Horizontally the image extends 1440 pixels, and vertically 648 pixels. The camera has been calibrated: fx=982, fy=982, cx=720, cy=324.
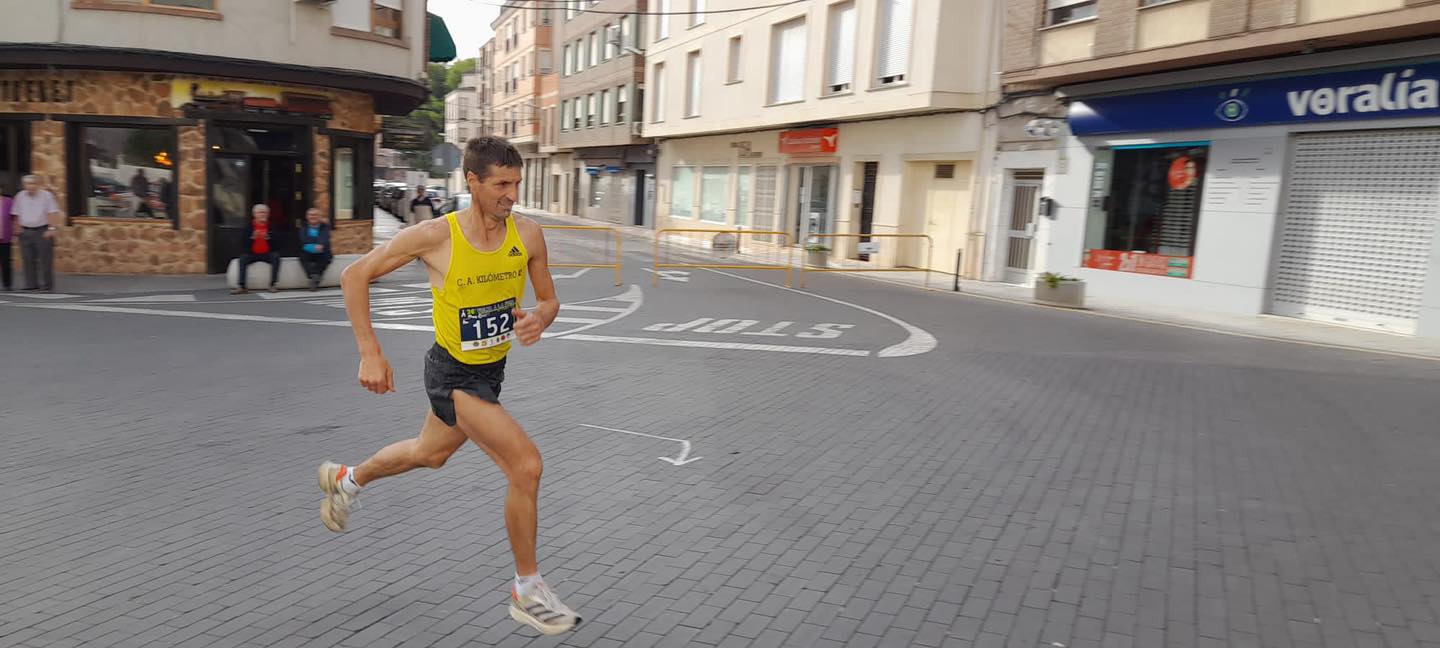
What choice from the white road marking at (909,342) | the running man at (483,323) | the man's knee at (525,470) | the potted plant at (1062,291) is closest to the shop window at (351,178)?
the white road marking at (909,342)

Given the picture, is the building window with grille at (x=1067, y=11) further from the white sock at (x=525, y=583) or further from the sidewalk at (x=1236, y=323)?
the white sock at (x=525, y=583)

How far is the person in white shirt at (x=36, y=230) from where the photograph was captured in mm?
13758

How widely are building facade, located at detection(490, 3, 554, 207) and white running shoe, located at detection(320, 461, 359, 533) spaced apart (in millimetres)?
55381

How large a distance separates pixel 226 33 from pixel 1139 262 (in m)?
16.5

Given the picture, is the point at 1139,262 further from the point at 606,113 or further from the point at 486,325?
the point at 606,113

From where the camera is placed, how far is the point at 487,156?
11.8 ft

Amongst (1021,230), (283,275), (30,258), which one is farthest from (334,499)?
(1021,230)

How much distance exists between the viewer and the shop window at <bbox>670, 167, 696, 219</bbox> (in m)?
37.1

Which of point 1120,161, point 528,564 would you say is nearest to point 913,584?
point 528,564

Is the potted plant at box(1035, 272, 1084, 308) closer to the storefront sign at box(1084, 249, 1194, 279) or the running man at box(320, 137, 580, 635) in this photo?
the storefront sign at box(1084, 249, 1194, 279)

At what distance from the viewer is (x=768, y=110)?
29047mm

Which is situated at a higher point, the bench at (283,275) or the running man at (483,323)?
the running man at (483,323)

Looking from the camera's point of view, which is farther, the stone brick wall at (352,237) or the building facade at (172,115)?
the stone brick wall at (352,237)

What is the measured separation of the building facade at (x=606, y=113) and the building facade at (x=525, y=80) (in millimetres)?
5420
